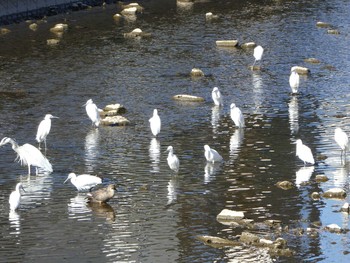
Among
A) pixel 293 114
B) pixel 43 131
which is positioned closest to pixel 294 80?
pixel 293 114

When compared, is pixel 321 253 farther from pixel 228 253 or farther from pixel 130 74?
pixel 130 74

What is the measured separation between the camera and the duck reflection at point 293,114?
3312cm

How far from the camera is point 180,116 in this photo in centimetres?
3472

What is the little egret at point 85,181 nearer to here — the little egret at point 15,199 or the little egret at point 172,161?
the little egret at point 15,199

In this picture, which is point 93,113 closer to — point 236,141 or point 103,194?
point 236,141

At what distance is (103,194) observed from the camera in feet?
82.1

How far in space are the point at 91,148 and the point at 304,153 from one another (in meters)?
6.29

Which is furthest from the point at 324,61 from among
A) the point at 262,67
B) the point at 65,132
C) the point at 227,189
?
the point at 227,189

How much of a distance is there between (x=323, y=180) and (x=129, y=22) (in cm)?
2959

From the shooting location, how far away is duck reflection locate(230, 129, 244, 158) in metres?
30.2

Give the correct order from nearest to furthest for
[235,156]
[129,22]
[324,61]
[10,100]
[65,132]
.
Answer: [235,156] < [65,132] < [10,100] < [324,61] < [129,22]

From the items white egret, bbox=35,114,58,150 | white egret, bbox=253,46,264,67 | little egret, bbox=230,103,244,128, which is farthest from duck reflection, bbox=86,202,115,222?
white egret, bbox=253,46,264,67

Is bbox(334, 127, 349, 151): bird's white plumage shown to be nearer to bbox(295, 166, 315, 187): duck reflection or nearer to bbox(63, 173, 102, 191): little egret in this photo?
bbox(295, 166, 315, 187): duck reflection

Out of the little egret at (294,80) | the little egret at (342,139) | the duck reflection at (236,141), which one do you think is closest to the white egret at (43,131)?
the duck reflection at (236,141)
